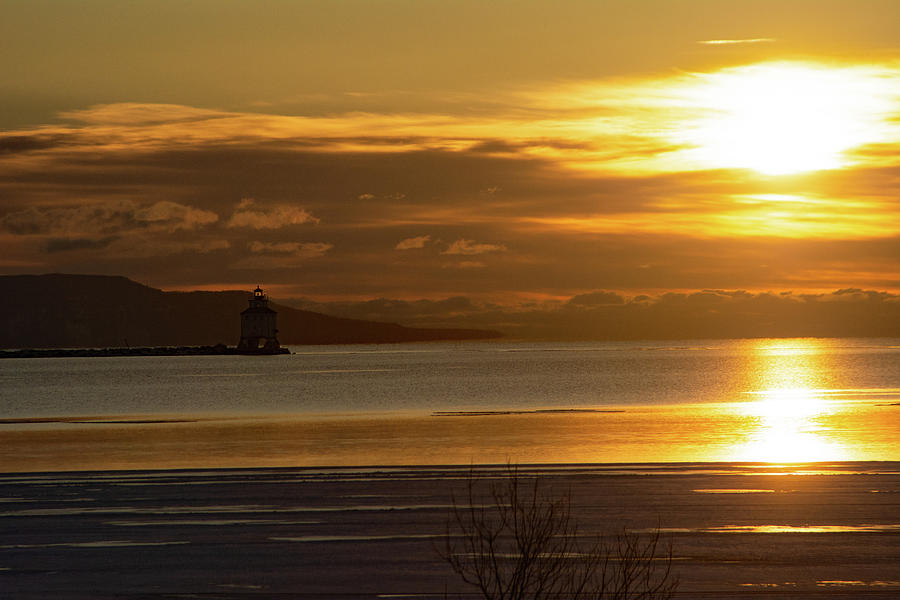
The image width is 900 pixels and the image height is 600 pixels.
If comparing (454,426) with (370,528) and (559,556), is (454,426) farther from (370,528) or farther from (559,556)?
(559,556)

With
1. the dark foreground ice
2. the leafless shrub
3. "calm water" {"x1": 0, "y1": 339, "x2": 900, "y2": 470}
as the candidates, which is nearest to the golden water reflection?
"calm water" {"x1": 0, "y1": 339, "x2": 900, "y2": 470}

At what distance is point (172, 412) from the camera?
240ft

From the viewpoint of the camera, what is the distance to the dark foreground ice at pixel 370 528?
14.7 meters

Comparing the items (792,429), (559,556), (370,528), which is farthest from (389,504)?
(792,429)

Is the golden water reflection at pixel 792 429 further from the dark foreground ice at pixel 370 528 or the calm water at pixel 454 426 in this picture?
the dark foreground ice at pixel 370 528

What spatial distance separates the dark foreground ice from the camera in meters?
14.7

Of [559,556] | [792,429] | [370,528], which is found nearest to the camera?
[559,556]

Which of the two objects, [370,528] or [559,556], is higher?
[559,556]

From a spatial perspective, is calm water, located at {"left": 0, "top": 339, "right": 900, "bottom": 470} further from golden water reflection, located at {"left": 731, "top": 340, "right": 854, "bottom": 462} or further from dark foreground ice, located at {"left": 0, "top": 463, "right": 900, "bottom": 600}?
dark foreground ice, located at {"left": 0, "top": 463, "right": 900, "bottom": 600}

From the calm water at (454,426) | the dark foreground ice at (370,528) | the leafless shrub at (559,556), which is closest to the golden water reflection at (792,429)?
the calm water at (454,426)

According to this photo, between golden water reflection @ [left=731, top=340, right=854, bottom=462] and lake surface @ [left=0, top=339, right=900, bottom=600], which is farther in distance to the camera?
golden water reflection @ [left=731, top=340, right=854, bottom=462]

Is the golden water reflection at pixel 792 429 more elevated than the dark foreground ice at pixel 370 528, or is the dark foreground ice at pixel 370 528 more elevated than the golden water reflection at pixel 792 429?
the golden water reflection at pixel 792 429

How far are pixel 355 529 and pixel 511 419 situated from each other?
41.4 meters

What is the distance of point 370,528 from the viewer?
18.5m
